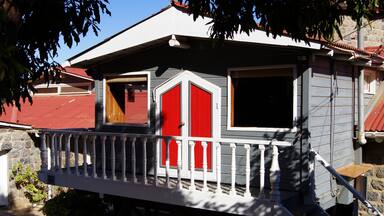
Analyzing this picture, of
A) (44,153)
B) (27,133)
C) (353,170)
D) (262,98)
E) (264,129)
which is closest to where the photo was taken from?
(264,129)

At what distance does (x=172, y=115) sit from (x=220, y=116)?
113 centimetres

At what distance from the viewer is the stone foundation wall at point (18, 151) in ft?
47.7

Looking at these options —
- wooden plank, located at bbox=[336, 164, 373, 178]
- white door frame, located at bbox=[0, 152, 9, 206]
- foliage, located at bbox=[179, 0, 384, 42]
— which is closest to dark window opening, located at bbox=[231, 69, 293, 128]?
wooden plank, located at bbox=[336, 164, 373, 178]

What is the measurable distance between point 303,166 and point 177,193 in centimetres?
215

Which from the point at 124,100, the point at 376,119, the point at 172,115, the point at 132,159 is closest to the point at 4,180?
the point at 124,100

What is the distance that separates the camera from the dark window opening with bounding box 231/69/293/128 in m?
7.91

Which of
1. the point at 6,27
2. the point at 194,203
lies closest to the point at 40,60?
the point at 6,27

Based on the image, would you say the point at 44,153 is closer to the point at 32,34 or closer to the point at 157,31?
the point at 157,31

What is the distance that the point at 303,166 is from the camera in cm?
757

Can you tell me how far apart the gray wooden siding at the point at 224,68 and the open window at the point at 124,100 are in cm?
22

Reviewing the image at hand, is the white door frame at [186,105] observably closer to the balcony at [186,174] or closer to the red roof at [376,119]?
the balcony at [186,174]

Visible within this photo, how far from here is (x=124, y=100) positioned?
33.8ft

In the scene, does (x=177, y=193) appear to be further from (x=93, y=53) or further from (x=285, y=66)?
(x=93, y=53)

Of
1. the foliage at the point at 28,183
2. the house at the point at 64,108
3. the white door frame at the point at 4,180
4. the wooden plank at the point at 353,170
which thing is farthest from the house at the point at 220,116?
the white door frame at the point at 4,180
